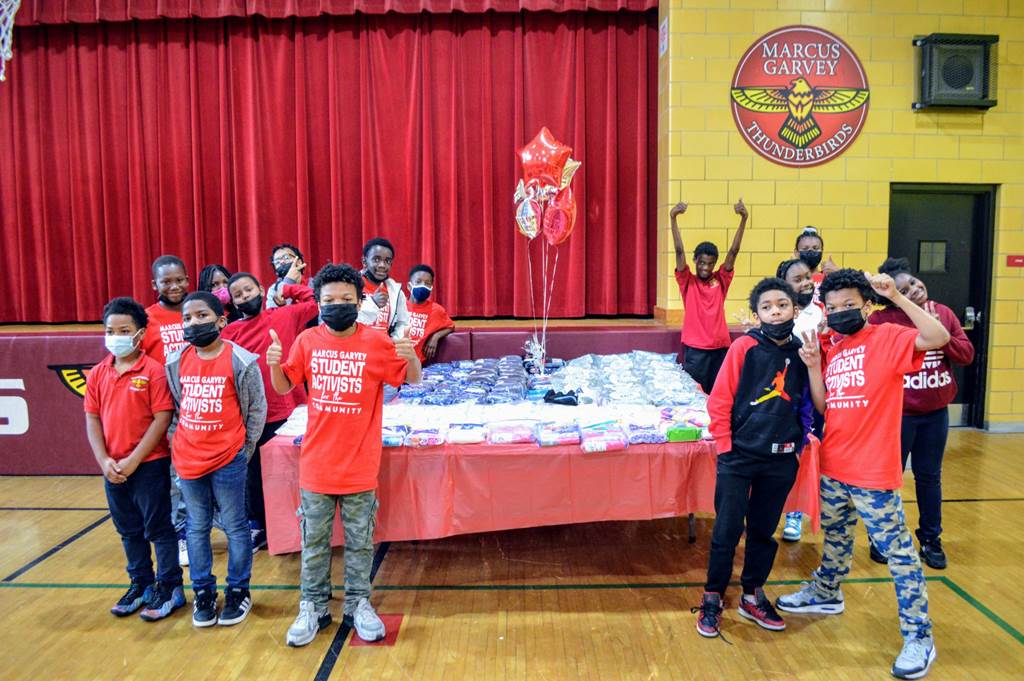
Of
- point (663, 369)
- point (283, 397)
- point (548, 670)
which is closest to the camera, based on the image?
point (548, 670)

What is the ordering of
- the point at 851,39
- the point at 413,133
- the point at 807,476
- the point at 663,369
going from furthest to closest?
the point at 413,133 < the point at 851,39 < the point at 663,369 < the point at 807,476

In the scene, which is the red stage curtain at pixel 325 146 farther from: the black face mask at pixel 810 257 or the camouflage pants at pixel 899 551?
the camouflage pants at pixel 899 551

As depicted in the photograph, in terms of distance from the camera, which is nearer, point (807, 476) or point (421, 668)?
point (421, 668)

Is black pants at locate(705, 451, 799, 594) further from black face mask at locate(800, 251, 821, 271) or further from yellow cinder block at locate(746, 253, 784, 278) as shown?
yellow cinder block at locate(746, 253, 784, 278)

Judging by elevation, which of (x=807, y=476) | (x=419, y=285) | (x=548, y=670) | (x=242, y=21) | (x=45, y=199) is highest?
(x=242, y=21)

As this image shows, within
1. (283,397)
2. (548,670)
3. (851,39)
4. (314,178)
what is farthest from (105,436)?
(851,39)

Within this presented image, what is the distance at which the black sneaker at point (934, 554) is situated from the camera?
3.56m

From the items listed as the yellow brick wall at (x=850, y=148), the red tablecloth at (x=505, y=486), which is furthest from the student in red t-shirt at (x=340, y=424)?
the yellow brick wall at (x=850, y=148)

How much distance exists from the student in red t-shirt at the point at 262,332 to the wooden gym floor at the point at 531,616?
35 cm

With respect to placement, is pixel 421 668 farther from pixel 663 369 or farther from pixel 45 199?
pixel 45 199

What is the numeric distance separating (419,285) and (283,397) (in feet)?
4.26

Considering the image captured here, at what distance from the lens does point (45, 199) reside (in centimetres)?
709

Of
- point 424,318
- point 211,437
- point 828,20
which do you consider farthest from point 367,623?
point 828,20

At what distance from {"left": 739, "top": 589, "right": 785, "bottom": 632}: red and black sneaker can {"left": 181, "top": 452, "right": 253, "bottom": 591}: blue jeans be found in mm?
2226
